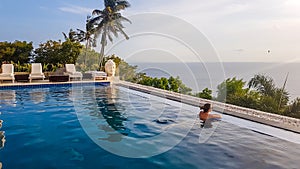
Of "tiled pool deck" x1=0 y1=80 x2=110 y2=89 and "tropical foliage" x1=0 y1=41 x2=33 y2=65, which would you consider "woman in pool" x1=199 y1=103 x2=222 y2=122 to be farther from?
"tropical foliage" x1=0 y1=41 x2=33 y2=65

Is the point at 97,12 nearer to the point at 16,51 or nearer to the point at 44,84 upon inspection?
the point at 16,51

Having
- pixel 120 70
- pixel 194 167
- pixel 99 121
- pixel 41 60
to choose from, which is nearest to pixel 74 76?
pixel 120 70

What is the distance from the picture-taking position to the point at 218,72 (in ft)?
22.5

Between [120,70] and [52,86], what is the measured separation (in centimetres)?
440

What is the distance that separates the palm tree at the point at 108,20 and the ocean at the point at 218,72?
12732mm

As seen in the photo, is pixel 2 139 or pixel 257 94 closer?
pixel 2 139

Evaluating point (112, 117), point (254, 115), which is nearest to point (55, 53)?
point (112, 117)

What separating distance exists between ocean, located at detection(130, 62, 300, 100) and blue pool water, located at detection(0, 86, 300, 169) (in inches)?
39.5

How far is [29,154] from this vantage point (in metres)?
3.74

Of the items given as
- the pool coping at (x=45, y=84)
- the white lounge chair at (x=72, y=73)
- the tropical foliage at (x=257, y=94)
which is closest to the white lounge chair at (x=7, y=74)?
the pool coping at (x=45, y=84)

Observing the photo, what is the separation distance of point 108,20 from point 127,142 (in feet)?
59.4

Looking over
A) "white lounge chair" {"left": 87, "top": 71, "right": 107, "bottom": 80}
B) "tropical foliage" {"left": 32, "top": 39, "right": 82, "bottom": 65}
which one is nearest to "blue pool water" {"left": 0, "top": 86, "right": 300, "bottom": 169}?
"white lounge chair" {"left": 87, "top": 71, "right": 107, "bottom": 80}

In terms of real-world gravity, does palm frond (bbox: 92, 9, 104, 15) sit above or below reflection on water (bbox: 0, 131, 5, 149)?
above

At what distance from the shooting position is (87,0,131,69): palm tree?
68.7 feet
